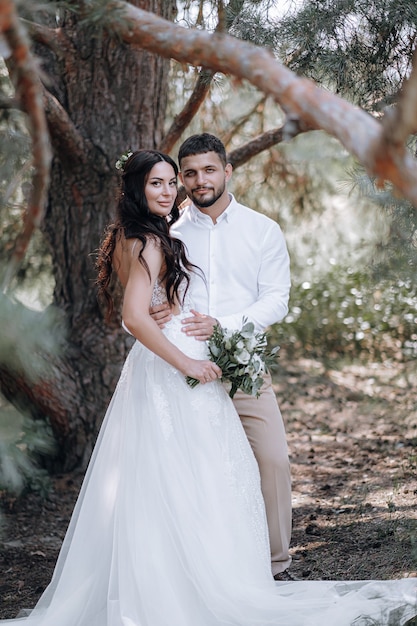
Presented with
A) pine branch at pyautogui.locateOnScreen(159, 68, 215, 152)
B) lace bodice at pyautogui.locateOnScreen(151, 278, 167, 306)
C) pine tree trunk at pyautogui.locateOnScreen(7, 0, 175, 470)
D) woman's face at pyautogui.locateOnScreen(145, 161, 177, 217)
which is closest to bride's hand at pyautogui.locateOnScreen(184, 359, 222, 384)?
lace bodice at pyautogui.locateOnScreen(151, 278, 167, 306)

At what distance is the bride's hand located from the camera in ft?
10.8

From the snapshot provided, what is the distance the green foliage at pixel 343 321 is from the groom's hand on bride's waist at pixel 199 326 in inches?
191

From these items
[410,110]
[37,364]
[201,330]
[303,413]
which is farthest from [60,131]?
[303,413]

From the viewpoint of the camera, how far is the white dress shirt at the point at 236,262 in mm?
3707

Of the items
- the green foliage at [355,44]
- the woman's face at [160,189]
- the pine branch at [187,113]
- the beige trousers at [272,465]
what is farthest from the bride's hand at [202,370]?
the pine branch at [187,113]

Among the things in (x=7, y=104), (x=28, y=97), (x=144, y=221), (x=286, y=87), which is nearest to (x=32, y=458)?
(x=144, y=221)

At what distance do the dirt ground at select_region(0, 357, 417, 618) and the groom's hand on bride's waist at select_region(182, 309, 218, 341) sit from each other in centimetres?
120

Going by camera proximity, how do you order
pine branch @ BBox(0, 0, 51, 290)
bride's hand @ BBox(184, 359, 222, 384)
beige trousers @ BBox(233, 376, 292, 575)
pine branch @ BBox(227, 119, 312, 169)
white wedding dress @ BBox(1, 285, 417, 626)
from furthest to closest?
1. pine branch @ BBox(227, 119, 312, 169)
2. beige trousers @ BBox(233, 376, 292, 575)
3. bride's hand @ BBox(184, 359, 222, 384)
4. white wedding dress @ BBox(1, 285, 417, 626)
5. pine branch @ BBox(0, 0, 51, 290)

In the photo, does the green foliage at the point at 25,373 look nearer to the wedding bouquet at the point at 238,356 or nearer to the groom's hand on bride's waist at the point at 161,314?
the groom's hand on bride's waist at the point at 161,314

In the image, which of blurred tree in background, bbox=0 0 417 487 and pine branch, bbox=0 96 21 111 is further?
pine branch, bbox=0 96 21 111

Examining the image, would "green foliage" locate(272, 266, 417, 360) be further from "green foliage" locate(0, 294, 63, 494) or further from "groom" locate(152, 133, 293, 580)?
"groom" locate(152, 133, 293, 580)

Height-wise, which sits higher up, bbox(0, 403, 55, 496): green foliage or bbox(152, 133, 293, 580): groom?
bbox(152, 133, 293, 580): groom

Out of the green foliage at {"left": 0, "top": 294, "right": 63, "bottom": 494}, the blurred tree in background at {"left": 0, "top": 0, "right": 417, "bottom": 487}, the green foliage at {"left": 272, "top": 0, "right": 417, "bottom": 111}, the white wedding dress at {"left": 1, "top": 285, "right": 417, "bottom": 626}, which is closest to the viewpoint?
the blurred tree in background at {"left": 0, "top": 0, "right": 417, "bottom": 487}

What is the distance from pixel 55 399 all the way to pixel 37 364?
0.29 metres
